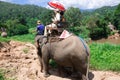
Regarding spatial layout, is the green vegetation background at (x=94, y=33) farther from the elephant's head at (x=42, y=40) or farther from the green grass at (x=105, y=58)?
the elephant's head at (x=42, y=40)

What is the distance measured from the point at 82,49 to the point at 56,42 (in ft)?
2.85

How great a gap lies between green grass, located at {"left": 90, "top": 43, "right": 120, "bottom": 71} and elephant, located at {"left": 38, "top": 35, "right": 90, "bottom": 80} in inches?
63.3

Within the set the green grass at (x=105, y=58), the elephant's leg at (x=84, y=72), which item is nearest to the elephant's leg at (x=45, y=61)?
the elephant's leg at (x=84, y=72)

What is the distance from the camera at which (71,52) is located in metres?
7.02

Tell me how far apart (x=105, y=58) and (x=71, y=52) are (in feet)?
10.3

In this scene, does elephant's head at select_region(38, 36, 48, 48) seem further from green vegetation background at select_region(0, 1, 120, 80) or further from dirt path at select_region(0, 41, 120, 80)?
green vegetation background at select_region(0, 1, 120, 80)

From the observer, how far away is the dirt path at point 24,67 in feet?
25.6

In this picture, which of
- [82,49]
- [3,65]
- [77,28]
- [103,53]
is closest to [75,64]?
[82,49]

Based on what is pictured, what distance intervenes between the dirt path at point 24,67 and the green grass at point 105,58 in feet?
1.61

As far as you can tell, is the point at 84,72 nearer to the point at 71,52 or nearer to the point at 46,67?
the point at 71,52

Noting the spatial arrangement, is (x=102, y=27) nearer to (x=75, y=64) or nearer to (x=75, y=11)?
(x=75, y=11)

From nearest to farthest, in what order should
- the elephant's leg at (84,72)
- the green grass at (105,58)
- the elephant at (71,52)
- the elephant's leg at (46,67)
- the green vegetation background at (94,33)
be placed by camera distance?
the elephant at (71,52), the elephant's leg at (84,72), the elephant's leg at (46,67), the green grass at (105,58), the green vegetation background at (94,33)

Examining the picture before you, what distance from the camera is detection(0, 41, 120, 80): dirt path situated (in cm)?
779

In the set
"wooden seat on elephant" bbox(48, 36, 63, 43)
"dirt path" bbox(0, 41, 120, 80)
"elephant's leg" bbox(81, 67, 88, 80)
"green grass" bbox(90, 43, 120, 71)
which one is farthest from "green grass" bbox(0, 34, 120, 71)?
"wooden seat on elephant" bbox(48, 36, 63, 43)
